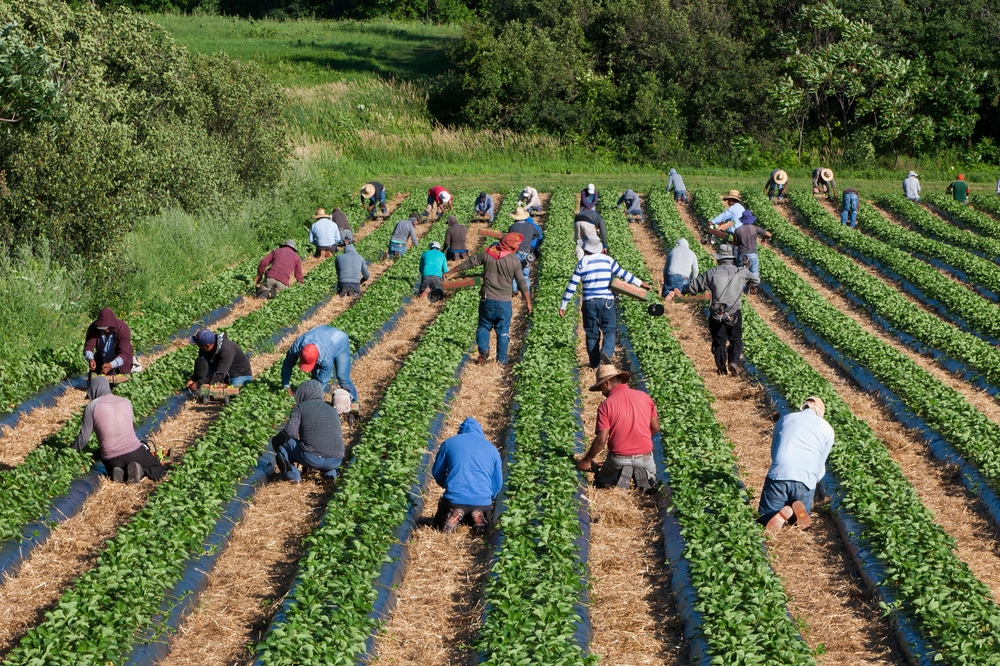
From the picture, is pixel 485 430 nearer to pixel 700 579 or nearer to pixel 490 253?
pixel 490 253

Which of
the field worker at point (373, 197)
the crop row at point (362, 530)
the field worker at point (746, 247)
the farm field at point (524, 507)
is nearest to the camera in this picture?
the crop row at point (362, 530)

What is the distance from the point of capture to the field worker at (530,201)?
3481 centimetres

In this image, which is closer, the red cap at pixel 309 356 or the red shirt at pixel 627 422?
the red shirt at pixel 627 422

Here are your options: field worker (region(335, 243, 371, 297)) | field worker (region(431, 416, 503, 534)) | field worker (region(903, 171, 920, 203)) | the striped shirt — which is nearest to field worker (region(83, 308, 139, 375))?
the striped shirt

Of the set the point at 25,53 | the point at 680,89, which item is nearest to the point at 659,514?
the point at 25,53

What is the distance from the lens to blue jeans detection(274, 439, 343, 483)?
13.5m

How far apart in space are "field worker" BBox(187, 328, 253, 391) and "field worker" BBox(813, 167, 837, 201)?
2942 cm

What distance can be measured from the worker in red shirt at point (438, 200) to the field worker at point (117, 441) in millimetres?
22772

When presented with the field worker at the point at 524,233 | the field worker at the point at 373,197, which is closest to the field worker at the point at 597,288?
the field worker at the point at 524,233

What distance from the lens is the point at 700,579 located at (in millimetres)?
10539

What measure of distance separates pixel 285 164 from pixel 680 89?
78.4ft

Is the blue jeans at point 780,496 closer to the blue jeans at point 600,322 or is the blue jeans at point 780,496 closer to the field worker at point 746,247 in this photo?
the blue jeans at point 600,322

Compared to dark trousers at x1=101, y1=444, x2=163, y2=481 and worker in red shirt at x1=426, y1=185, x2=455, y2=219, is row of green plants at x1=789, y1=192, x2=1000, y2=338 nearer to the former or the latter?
worker in red shirt at x1=426, y1=185, x2=455, y2=219

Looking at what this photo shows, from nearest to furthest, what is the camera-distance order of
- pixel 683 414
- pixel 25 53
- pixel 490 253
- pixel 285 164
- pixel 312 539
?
pixel 312 539 < pixel 683 414 < pixel 490 253 < pixel 25 53 < pixel 285 164
